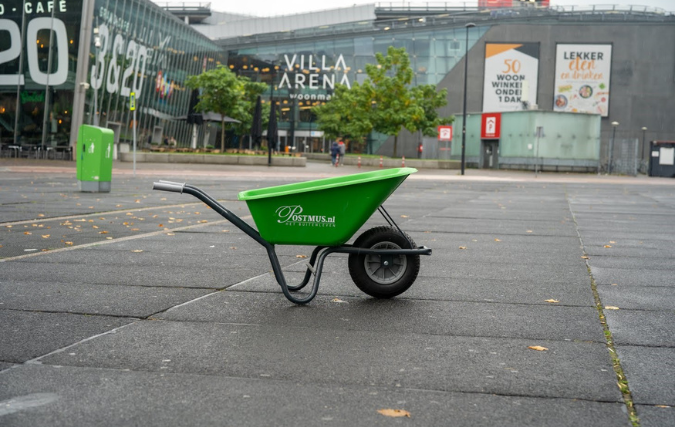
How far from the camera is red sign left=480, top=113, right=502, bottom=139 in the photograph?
5275 centimetres

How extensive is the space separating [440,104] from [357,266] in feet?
184

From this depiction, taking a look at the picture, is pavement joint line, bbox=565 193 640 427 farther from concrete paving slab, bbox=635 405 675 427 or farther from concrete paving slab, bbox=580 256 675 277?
concrete paving slab, bbox=580 256 675 277

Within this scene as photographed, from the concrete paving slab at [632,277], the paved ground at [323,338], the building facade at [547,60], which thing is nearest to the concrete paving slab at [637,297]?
the paved ground at [323,338]

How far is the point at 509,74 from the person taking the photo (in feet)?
249

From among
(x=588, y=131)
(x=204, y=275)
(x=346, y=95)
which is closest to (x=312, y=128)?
(x=346, y=95)

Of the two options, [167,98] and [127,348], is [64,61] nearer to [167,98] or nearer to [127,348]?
[167,98]

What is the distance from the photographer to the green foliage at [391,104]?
58.3 metres

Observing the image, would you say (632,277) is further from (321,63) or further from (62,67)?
(321,63)

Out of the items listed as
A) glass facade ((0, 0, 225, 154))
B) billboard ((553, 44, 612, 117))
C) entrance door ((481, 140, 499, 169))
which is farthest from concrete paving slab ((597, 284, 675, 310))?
billboard ((553, 44, 612, 117))

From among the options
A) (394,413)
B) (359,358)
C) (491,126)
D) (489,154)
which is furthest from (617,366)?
(489,154)

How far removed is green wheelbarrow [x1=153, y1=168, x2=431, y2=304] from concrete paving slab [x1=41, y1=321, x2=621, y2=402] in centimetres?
90

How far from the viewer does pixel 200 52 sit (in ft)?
237

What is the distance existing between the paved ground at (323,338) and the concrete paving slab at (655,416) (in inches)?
0.7

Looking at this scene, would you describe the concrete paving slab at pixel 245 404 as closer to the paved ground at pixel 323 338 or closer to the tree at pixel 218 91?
the paved ground at pixel 323 338
